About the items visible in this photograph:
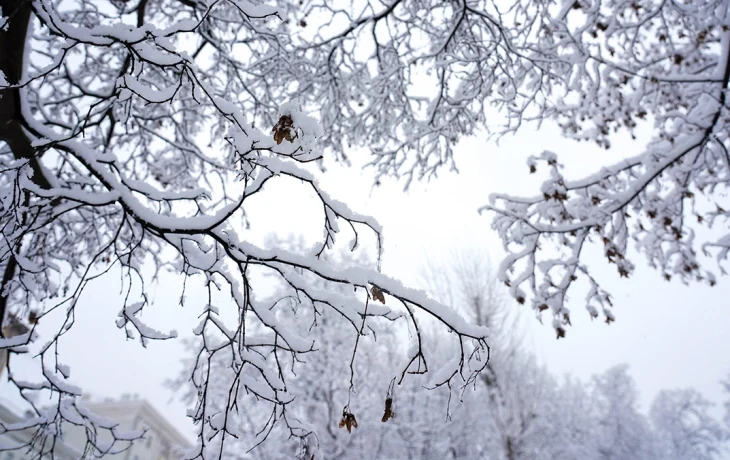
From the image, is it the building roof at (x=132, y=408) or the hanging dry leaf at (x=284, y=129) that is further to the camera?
the building roof at (x=132, y=408)

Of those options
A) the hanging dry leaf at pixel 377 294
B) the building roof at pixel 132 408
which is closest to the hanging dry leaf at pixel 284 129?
the hanging dry leaf at pixel 377 294

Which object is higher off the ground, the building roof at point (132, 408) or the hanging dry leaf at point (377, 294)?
the building roof at point (132, 408)

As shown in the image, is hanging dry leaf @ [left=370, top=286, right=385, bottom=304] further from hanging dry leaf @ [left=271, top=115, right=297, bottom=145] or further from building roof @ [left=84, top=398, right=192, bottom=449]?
building roof @ [left=84, top=398, right=192, bottom=449]

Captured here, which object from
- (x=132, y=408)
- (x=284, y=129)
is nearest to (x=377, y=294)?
(x=284, y=129)

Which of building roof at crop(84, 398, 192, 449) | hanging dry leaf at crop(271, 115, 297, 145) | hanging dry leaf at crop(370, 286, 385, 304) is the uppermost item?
building roof at crop(84, 398, 192, 449)

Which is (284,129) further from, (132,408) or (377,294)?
(132,408)

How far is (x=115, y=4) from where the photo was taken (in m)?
4.08

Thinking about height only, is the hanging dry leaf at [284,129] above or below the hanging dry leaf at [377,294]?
above

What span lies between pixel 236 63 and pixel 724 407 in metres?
31.8

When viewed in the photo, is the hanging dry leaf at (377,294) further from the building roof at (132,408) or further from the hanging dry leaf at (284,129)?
the building roof at (132,408)

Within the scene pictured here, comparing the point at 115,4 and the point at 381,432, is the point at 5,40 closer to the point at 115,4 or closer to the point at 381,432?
the point at 115,4

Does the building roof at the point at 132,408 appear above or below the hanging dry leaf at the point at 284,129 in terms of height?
above

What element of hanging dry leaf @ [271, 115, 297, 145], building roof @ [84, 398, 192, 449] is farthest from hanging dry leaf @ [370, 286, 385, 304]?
building roof @ [84, 398, 192, 449]

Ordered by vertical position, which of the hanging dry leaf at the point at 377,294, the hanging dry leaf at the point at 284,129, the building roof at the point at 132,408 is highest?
the building roof at the point at 132,408
